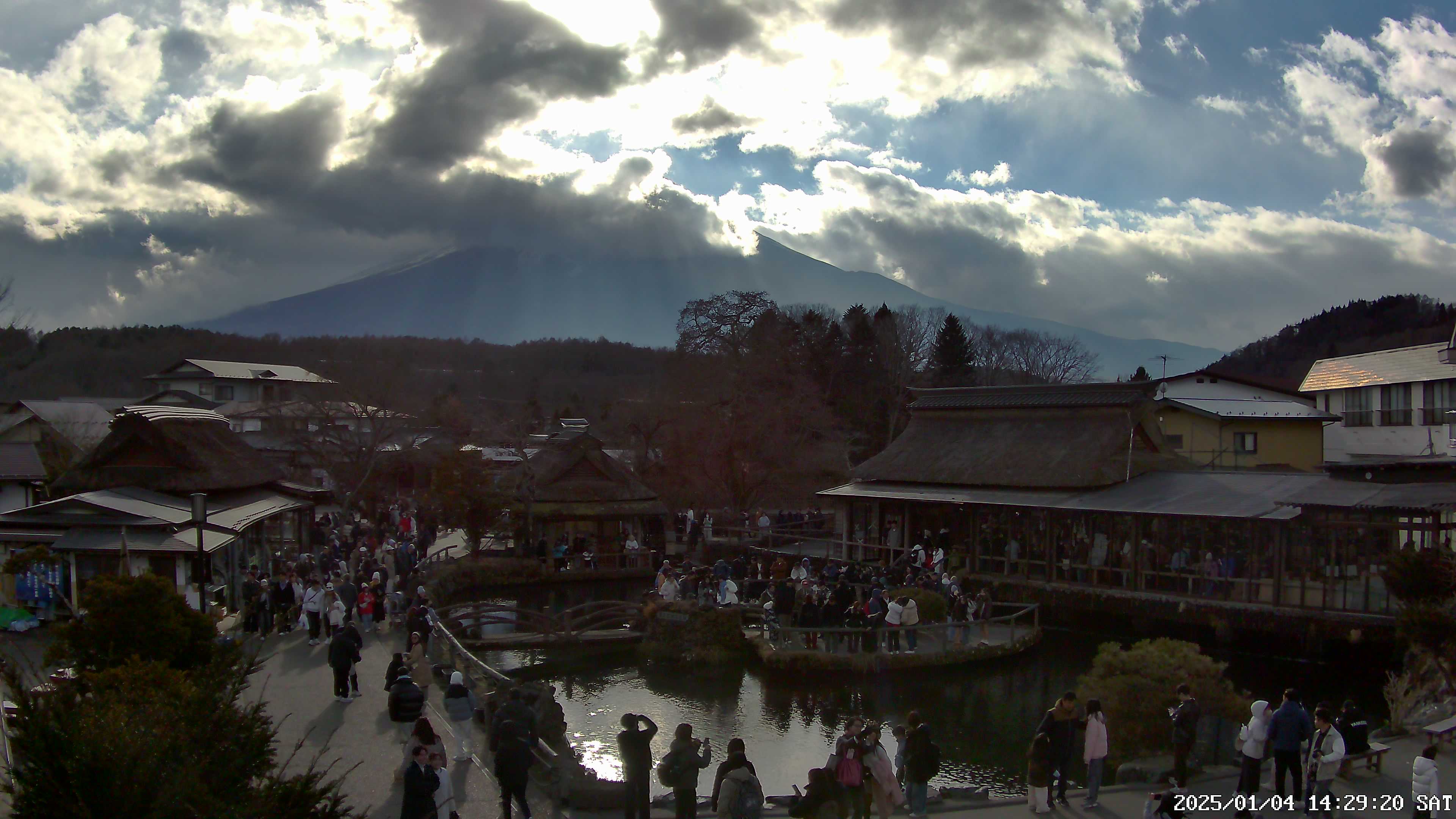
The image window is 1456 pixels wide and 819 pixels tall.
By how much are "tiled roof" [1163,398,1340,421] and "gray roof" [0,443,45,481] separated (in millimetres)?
37170

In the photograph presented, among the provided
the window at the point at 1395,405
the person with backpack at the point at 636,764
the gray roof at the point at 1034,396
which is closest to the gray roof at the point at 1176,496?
the gray roof at the point at 1034,396

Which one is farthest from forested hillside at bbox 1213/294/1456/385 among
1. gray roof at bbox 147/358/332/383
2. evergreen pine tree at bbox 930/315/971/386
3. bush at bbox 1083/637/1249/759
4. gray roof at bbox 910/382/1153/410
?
gray roof at bbox 147/358/332/383

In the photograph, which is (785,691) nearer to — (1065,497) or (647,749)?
(647,749)

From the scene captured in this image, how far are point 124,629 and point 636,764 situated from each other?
5685mm

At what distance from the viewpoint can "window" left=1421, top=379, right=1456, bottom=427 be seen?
35594 mm

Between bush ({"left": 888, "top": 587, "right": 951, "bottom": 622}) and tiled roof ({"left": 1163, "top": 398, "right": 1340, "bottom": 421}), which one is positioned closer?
bush ({"left": 888, "top": 587, "right": 951, "bottom": 622})

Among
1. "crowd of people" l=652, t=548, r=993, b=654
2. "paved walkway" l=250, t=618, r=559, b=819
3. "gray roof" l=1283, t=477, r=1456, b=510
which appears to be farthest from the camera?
"crowd of people" l=652, t=548, r=993, b=654

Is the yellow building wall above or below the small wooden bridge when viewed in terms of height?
above

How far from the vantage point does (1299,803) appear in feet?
32.9

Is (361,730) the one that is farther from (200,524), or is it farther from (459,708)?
(200,524)

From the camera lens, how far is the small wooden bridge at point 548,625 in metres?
21.4

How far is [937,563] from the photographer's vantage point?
25219mm

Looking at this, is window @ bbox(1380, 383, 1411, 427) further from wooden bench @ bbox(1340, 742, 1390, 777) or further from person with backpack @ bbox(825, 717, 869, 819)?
person with backpack @ bbox(825, 717, 869, 819)

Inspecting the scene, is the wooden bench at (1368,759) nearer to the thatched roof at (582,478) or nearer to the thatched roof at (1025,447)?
the thatched roof at (1025,447)
